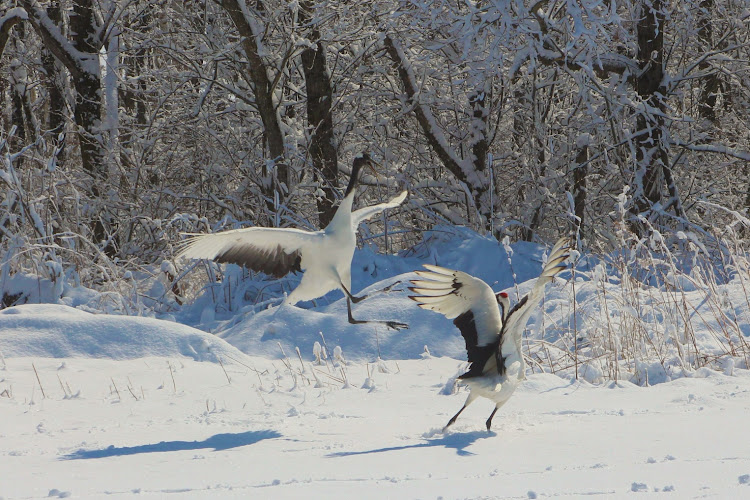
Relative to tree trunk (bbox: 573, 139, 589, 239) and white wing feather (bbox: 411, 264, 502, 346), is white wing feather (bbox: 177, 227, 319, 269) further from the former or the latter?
tree trunk (bbox: 573, 139, 589, 239)

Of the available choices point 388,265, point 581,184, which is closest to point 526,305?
point 388,265

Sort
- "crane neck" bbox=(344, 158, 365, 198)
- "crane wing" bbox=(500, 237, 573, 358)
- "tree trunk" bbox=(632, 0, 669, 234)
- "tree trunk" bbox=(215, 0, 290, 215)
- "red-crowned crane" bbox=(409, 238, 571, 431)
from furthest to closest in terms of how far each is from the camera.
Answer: "tree trunk" bbox=(632, 0, 669, 234) → "tree trunk" bbox=(215, 0, 290, 215) → "crane neck" bbox=(344, 158, 365, 198) → "red-crowned crane" bbox=(409, 238, 571, 431) → "crane wing" bbox=(500, 237, 573, 358)

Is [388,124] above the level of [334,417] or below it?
above

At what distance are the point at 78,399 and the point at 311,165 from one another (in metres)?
4.98

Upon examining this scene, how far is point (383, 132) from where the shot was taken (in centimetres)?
1081

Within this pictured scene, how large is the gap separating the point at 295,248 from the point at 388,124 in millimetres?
5886

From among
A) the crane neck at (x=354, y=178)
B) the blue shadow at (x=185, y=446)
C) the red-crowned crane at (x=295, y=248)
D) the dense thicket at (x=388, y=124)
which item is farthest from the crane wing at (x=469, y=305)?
the dense thicket at (x=388, y=124)

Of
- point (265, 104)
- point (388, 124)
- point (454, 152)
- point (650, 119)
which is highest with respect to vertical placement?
point (265, 104)

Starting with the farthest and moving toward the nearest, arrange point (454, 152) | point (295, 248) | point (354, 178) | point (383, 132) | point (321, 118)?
1. point (383, 132)
2. point (454, 152)
3. point (321, 118)
4. point (354, 178)
5. point (295, 248)

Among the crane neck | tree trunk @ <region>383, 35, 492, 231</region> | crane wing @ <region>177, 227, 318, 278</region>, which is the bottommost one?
crane wing @ <region>177, 227, 318, 278</region>

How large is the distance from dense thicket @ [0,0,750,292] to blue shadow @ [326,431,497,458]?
506 centimetres

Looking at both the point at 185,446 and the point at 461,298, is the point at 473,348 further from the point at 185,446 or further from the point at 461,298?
the point at 185,446

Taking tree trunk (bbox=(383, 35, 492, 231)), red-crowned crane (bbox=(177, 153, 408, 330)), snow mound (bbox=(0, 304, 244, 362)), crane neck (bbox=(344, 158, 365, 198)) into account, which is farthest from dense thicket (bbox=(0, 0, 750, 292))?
red-crowned crane (bbox=(177, 153, 408, 330))

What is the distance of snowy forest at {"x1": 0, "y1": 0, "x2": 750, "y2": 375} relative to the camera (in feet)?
29.0
